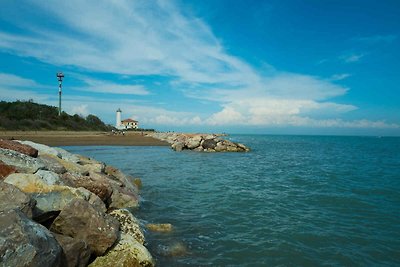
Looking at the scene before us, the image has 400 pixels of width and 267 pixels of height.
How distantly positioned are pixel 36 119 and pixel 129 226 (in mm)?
71211

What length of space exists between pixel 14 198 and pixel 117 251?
95.8 inches

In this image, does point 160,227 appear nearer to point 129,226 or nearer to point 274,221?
point 129,226

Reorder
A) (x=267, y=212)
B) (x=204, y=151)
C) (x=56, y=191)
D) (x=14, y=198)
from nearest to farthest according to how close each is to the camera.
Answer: (x=14, y=198)
(x=56, y=191)
(x=267, y=212)
(x=204, y=151)

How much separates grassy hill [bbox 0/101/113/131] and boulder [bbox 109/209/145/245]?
59.3m

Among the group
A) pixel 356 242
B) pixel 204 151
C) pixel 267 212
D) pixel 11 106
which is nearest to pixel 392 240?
pixel 356 242

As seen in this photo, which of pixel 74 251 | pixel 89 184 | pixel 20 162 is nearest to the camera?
pixel 74 251

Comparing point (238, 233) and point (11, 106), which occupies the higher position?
point (11, 106)

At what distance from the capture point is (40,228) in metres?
5.55

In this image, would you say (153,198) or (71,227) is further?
(153,198)

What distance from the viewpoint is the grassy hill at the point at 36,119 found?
63.6 meters

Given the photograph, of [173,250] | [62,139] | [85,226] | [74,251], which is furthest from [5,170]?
[62,139]

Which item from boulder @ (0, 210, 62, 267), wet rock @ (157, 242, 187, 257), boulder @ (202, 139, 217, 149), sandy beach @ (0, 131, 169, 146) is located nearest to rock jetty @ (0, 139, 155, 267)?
boulder @ (0, 210, 62, 267)

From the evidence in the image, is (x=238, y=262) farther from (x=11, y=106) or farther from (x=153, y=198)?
(x=11, y=106)

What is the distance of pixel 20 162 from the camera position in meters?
9.88
